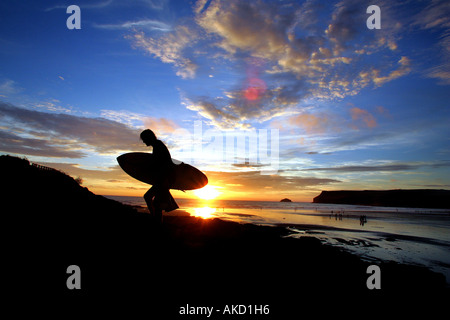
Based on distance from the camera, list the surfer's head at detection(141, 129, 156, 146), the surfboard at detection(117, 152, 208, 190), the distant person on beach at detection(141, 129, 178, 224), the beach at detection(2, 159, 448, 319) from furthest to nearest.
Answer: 1. the surfboard at detection(117, 152, 208, 190)
2. the distant person on beach at detection(141, 129, 178, 224)
3. the surfer's head at detection(141, 129, 156, 146)
4. the beach at detection(2, 159, 448, 319)

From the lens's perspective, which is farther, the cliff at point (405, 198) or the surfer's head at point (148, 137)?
the cliff at point (405, 198)

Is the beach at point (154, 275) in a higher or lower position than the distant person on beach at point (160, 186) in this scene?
lower

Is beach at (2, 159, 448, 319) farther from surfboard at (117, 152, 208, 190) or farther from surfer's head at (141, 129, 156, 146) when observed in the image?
surfer's head at (141, 129, 156, 146)

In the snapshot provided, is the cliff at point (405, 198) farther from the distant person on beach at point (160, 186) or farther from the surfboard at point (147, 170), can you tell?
the distant person on beach at point (160, 186)

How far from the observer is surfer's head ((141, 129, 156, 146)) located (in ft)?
19.7

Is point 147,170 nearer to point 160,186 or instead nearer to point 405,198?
point 160,186

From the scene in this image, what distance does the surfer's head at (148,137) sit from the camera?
6.01 m

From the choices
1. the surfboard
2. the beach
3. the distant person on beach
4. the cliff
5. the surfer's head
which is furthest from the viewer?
the cliff

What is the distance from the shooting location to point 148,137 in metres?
6.02

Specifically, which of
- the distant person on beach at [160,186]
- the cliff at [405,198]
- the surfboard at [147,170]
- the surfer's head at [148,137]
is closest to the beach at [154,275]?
the distant person on beach at [160,186]

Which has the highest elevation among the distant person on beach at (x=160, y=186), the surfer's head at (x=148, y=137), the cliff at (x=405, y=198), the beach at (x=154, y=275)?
the surfer's head at (x=148, y=137)

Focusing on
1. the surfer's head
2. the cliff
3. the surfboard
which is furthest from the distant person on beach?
the cliff

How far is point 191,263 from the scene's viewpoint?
5969 mm
